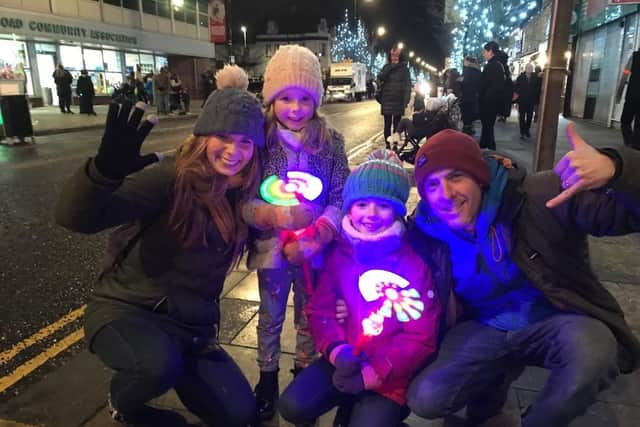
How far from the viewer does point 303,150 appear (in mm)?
2543

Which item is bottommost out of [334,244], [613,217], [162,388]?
[162,388]

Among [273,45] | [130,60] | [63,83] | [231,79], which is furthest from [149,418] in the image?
[273,45]

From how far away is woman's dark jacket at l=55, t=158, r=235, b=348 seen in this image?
2.34m

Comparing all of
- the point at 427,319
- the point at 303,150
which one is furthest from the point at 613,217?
the point at 303,150

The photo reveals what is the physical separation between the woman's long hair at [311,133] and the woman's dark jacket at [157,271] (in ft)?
1.29

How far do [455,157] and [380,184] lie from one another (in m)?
0.34

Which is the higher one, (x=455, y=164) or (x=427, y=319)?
(x=455, y=164)

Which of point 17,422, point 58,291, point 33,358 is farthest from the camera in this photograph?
point 58,291

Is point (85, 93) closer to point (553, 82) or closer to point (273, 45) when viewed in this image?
point (553, 82)

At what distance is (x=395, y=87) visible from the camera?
1016 cm

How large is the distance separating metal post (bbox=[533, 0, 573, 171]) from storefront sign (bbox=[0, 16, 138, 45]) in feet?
80.7

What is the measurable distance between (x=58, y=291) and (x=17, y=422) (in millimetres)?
1769

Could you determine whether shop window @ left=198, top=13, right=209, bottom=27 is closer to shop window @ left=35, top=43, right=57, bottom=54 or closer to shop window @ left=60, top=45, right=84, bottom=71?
shop window @ left=60, top=45, right=84, bottom=71

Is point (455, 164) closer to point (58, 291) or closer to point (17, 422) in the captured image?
point (17, 422)
